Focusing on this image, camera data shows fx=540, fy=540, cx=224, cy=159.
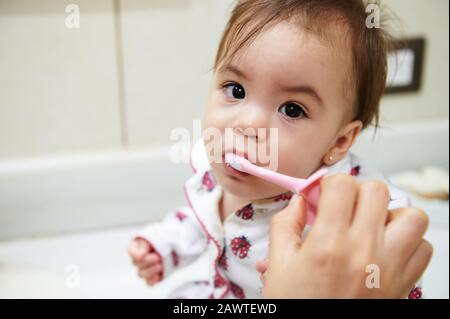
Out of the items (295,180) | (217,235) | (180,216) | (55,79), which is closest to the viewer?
(295,180)

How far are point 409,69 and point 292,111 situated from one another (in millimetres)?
695

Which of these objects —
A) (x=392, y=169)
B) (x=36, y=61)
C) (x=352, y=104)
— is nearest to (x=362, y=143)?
(x=392, y=169)

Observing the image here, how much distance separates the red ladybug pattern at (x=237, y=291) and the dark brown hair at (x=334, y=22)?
0.30 metres

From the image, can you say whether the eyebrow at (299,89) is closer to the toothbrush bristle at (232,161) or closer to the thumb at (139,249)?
the toothbrush bristle at (232,161)

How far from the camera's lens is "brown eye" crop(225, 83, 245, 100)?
647 millimetres

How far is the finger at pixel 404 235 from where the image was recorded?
0.46m

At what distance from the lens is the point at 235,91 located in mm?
653

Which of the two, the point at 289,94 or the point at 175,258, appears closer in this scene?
the point at 289,94

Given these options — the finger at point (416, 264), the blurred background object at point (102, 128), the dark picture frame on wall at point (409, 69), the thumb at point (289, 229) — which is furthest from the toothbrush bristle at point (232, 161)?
the dark picture frame on wall at point (409, 69)

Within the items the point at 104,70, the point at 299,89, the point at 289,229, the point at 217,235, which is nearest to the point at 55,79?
the point at 104,70

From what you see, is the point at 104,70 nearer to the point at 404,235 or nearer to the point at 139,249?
the point at 139,249

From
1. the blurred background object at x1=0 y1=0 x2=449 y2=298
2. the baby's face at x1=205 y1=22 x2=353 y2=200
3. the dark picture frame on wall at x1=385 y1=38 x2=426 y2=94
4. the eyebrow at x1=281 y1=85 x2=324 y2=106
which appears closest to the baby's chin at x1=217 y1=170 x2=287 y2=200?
the baby's face at x1=205 y1=22 x2=353 y2=200

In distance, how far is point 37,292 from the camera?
981mm

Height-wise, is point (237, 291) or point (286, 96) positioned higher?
point (286, 96)
